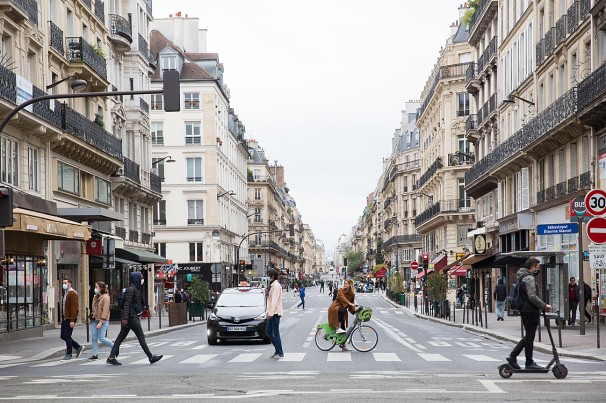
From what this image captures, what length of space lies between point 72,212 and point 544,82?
64.3 feet

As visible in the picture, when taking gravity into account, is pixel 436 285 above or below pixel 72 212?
below

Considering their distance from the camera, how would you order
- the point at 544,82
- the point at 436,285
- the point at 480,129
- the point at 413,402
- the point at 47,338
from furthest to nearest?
the point at 480,129
the point at 436,285
the point at 544,82
the point at 47,338
the point at 413,402

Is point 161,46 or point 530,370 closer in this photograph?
point 530,370

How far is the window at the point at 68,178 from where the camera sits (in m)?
39.8

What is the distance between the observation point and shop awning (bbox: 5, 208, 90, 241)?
2581cm

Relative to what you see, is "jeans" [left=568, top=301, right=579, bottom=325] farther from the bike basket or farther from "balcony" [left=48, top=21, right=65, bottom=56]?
"balcony" [left=48, top=21, right=65, bottom=56]

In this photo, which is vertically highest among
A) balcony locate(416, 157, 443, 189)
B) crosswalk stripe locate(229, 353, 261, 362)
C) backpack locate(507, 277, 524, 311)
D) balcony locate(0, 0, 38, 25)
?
balcony locate(0, 0, 38, 25)

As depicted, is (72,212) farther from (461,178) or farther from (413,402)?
(461,178)

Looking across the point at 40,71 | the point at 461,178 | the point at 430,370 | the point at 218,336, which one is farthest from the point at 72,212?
the point at 461,178

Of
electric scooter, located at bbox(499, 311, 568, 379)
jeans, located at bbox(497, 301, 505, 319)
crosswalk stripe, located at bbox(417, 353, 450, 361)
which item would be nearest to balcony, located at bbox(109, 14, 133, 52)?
jeans, located at bbox(497, 301, 505, 319)

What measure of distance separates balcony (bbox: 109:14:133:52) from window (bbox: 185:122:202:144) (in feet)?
111

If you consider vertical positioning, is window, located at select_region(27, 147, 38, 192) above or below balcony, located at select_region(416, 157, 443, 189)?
below

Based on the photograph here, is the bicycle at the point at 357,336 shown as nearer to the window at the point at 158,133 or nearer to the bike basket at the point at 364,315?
the bike basket at the point at 364,315

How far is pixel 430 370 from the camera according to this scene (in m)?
17.0
